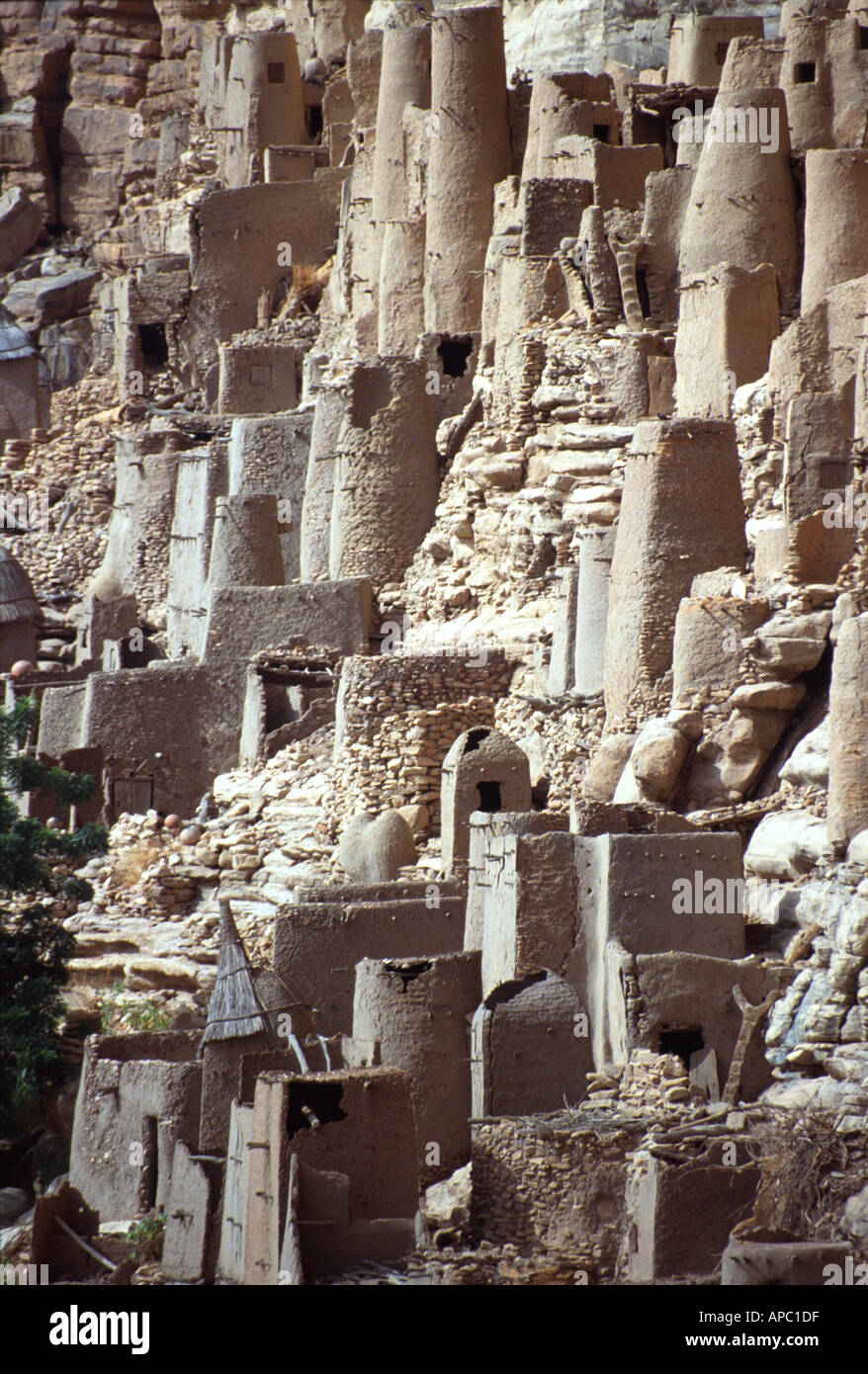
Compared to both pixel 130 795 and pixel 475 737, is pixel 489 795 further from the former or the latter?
pixel 130 795

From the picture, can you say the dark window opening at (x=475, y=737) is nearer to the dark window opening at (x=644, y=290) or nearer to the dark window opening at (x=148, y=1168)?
the dark window opening at (x=148, y=1168)

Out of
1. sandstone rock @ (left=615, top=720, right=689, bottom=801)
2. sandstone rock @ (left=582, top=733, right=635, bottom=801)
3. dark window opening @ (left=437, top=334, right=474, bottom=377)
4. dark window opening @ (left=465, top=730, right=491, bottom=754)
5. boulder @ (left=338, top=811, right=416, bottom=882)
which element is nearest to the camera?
sandstone rock @ (left=615, top=720, right=689, bottom=801)

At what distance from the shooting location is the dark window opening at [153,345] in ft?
145

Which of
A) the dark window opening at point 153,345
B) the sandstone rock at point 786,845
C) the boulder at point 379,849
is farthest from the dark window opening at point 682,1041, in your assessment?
the dark window opening at point 153,345

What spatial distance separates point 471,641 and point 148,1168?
10242 mm

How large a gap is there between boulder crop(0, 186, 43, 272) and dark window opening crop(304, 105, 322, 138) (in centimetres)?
807

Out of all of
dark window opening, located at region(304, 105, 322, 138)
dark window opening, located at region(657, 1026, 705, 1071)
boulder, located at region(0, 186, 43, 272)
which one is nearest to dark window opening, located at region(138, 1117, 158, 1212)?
dark window opening, located at region(657, 1026, 705, 1071)

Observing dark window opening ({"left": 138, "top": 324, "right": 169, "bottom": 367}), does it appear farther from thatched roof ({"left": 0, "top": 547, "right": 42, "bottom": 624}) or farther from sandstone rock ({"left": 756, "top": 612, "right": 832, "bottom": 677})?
sandstone rock ({"left": 756, "top": 612, "right": 832, "bottom": 677})

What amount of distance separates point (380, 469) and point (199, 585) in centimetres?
380

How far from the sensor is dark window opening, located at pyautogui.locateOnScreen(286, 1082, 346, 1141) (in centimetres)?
1922

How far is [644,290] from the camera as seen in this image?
3306cm

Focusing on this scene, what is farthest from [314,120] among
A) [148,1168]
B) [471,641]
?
[148,1168]

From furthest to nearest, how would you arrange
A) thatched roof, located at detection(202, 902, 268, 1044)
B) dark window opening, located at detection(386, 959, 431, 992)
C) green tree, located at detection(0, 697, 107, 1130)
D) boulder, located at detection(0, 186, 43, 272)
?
boulder, located at detection(0, 186, 43, 272), green tree, located at detection(0, 697, 107, 1130), thatched roof, located at detection(202, 902, 268, 1044), dark window opening, located at detection(386, 959, 431, 992)
